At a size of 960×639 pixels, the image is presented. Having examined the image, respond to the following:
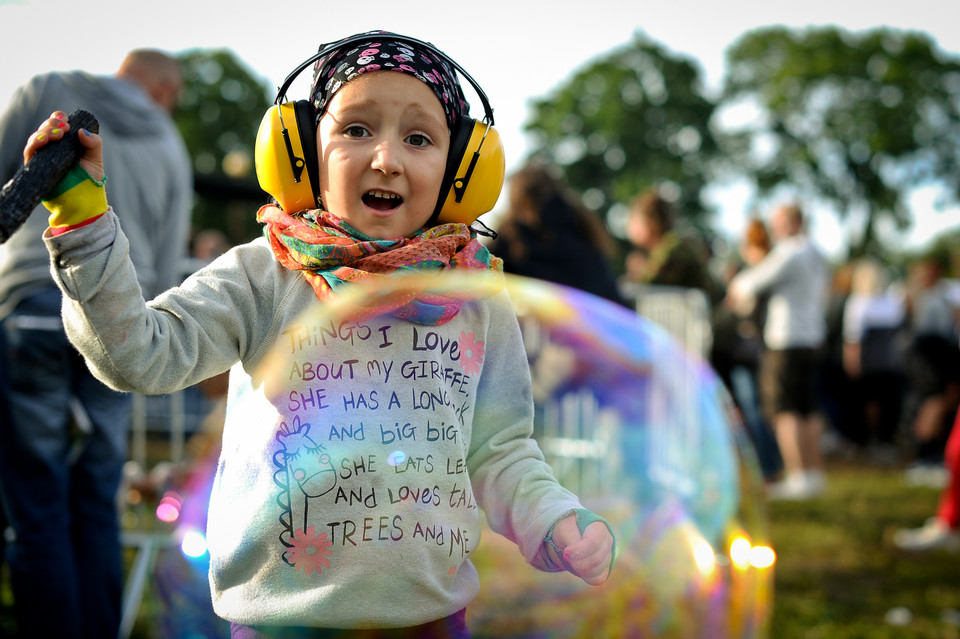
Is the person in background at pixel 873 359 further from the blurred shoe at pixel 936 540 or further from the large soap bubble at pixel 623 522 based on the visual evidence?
the large soap bubble at pixel 623 522

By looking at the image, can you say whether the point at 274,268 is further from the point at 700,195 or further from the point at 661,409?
the point at 700,195

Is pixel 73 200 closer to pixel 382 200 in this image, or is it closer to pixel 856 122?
pixel 382 200

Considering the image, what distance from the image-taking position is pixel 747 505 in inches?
104

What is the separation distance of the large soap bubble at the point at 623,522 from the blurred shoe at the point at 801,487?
2.92m

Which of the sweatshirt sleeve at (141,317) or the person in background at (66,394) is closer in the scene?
the sweatshirt sleeve at (141,317)

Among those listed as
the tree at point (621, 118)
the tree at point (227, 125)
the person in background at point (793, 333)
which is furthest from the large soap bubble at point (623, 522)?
the tree at point (621, 118)

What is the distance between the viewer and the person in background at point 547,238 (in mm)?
4090

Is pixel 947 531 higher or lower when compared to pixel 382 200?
lower

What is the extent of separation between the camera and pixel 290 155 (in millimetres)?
1261

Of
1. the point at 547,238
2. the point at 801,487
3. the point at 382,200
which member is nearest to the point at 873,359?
the point at 801,487

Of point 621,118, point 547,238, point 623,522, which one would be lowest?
point 623,522

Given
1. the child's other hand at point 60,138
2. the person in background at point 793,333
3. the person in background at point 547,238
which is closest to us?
the child's other hand at point 60,138

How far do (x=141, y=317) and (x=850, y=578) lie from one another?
4.49 m

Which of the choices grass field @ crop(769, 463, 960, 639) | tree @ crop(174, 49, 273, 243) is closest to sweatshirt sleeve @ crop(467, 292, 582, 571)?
tree @ crop(174, 49, 273, 243)
